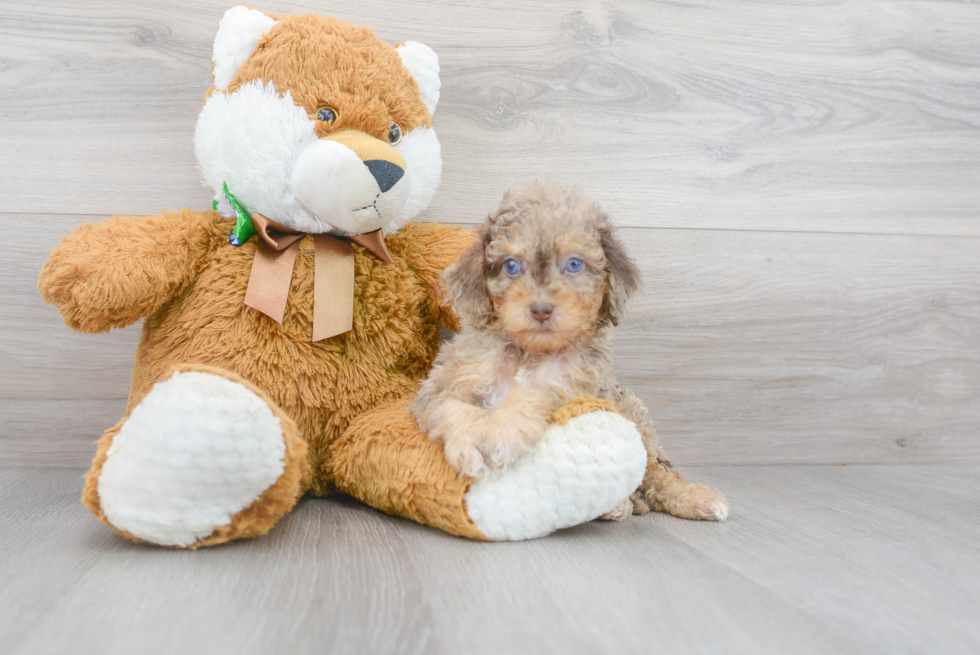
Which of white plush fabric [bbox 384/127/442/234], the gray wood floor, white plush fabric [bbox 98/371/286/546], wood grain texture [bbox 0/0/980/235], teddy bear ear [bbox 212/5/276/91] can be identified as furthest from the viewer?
wood grain texture [bbox 0/0/980/235]

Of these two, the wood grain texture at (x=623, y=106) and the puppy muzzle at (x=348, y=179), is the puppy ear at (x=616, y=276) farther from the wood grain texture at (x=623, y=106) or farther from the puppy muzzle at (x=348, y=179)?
the wood grain texture at (x=623, y=106)

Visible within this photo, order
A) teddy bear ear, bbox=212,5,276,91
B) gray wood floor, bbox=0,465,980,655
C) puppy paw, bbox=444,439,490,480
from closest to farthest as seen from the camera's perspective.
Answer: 1. gray wood floor, bbox=0,465,980,655
2. puppy paw, bbox=444,439,490,480
3. teddy bear ear, bbox=212,5,276,91

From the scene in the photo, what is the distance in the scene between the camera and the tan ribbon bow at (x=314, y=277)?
1432 millimetres

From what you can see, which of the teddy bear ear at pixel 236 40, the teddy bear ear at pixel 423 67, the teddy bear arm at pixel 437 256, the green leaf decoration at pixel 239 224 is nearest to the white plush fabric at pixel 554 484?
the teddy bear arm at pixel 437 256

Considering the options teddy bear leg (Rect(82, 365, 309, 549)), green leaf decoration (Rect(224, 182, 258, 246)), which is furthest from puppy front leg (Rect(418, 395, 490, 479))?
green leaf decoration (Rect(224, 182, 258, 246))

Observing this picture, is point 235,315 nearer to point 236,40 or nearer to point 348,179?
point 348,179

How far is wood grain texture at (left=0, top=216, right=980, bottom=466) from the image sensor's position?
195cm

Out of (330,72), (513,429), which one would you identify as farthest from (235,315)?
(513,429)

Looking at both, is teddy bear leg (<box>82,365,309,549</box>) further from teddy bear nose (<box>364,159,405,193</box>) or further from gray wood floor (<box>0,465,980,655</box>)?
teddy bear nose (<box>364,159,405,193</box>)

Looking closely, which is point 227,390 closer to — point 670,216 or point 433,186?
point 433,186

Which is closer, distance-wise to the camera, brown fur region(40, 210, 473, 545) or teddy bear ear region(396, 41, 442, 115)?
brown fur region(40, 210, 473, 545)

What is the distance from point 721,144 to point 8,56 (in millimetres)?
1833

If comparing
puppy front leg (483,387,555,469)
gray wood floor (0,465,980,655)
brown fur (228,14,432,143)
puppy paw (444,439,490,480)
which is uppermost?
brown fur (228,14,432,143)

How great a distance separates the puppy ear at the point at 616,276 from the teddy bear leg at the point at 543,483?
8.0 inches
